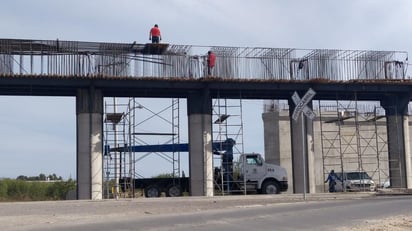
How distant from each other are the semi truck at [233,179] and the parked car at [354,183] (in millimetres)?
5321

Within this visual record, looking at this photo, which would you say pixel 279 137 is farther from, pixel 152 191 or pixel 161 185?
pixel 152 191

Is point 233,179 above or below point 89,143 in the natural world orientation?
below

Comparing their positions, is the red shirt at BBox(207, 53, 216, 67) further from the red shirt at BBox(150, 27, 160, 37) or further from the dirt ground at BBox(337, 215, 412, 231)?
the dirt ground at BBox(337, 215, 412, 231)

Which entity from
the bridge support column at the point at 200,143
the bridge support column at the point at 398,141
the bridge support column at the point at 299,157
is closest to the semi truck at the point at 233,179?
the bridge support column at the point at 200,143

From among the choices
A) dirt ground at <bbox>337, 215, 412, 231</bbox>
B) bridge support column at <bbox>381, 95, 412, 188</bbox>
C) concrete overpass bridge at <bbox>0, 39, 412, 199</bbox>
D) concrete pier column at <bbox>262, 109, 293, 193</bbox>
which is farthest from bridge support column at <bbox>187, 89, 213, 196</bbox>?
dirt ground at <bbox>337, 215, 412, 231</bbox>

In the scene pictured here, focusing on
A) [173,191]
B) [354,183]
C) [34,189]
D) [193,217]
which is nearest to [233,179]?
[173,191]

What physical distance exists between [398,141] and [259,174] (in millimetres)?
10783

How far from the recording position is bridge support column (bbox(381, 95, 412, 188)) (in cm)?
4419

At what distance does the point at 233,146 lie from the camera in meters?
41.5

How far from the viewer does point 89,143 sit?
1517 inches

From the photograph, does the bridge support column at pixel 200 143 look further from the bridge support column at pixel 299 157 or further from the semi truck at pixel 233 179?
the bridge support column at pixel 299 157

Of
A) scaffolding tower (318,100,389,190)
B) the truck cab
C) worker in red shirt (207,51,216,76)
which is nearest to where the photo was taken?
the truck cab

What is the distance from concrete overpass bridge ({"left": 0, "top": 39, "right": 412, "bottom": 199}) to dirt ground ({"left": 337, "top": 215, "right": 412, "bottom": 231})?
65.8ft

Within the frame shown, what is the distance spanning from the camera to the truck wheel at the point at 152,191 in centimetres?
4116
